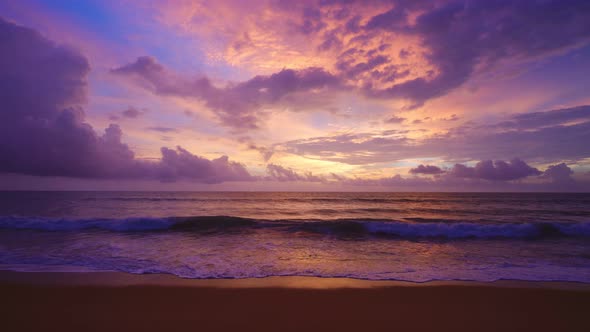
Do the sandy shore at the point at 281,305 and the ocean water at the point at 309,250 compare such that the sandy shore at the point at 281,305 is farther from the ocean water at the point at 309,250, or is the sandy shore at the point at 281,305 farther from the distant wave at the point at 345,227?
the distant wave at the point at 345,227

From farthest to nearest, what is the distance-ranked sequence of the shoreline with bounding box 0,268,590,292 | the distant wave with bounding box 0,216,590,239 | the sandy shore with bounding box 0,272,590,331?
the distant wave with bounding box 0,216,590,239 → the shoreline with bounding box 0,268,590,292 → the sandy shore with bounding box 0,272,590,331

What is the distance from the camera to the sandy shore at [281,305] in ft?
14.5

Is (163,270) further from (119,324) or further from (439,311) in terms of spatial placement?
(439,311)

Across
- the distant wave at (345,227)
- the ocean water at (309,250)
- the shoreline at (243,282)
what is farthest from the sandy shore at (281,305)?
the distant wave at (345,227)

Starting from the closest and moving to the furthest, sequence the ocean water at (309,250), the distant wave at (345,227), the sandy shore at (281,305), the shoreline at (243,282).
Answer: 1. the sandy shore at (281,305)
2. the shoreline at (243,282)
3. the ocean water at (309,250)
4. the distant wave at (345,227)

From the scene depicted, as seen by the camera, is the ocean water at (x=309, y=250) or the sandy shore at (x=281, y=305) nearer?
the sandy shore at (x=281, y=305)

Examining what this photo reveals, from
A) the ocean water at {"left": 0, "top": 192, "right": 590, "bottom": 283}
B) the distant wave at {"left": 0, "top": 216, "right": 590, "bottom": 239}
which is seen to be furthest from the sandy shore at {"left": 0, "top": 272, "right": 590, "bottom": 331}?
the distant wave at {"left": 0, "top": 216, "right": 590, "bottom": 239}

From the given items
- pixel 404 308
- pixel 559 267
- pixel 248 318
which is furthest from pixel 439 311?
pixel 559 267

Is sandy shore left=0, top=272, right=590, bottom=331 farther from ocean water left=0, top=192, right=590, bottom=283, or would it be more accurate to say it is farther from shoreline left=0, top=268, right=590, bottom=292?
ocean water left=0, top=192, right=590, bottom=283

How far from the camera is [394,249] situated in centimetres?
1054

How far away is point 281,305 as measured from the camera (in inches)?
199

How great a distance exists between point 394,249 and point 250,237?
670 centimetres

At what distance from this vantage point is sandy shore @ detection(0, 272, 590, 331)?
4.41 m

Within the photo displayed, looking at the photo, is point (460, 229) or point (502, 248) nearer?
point (502, 248)
